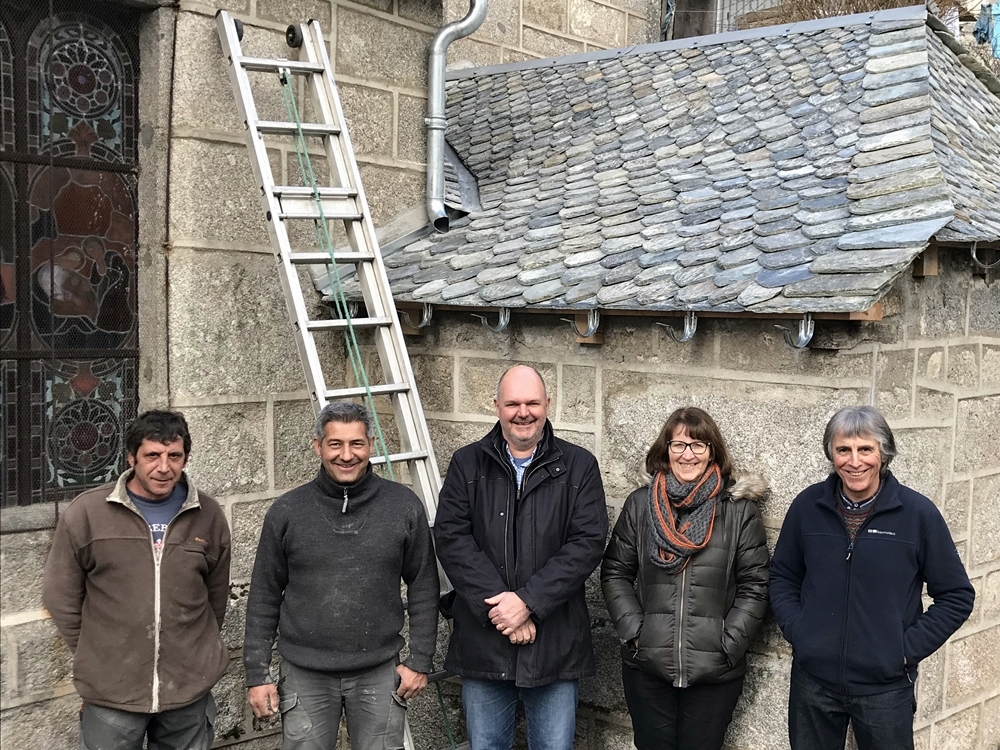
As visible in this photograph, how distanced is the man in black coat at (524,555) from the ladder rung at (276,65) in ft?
6.67

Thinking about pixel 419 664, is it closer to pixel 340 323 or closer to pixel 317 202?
pixel 340 323

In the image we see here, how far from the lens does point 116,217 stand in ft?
15.9

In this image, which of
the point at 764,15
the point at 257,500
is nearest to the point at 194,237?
the point at 257,500

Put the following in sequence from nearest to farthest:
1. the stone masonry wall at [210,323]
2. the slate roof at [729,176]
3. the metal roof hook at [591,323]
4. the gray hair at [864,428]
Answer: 1. the gray hair at [864,428]
2. the slate roof at [729,176]
3. the stone masonry wall at [210,323]
4. the metal roof hook at [591,323]

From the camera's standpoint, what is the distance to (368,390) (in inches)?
183

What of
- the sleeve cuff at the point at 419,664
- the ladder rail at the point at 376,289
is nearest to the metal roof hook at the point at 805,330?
the ladder rail at the point at 376,289

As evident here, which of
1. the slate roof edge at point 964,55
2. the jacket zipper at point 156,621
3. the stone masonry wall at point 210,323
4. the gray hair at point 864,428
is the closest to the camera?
the gray hair at point 864,428

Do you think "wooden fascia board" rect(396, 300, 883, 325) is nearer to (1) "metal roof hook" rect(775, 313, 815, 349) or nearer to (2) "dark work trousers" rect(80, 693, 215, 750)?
(1) "metal roof hook" rect(775, 313, 815, 349)

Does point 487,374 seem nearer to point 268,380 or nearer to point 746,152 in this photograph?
point 268,380

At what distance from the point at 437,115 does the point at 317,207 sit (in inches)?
48.1

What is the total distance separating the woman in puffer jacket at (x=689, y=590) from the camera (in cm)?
398

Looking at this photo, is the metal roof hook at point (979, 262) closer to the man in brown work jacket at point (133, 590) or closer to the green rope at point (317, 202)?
the green rope at point (317, 202)

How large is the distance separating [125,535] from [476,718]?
1.53 metres

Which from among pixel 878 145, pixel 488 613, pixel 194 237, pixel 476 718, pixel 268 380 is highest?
pixel 878 145
